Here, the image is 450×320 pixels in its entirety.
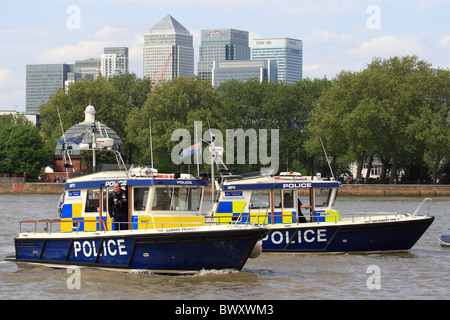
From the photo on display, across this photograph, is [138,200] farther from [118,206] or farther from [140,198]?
[118,206]

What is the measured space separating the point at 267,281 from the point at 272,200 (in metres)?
6.20

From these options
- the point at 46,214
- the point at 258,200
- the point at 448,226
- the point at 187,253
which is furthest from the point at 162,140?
the point at 187,253

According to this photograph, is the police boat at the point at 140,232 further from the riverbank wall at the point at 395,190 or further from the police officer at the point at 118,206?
the riverbank wall at the point at 395,190

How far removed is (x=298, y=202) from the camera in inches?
1091

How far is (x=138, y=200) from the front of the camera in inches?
903

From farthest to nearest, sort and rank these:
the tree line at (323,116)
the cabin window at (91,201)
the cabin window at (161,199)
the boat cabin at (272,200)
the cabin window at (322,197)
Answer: the tree line at (323,116), the cabin window at (322,197), the boat cabin at (272,200), the cabin window at (91,201), the cabin window at (161,199)

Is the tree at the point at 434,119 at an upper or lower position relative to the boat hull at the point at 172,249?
upper

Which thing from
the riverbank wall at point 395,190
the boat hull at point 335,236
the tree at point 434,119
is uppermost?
the tree at point 434,119

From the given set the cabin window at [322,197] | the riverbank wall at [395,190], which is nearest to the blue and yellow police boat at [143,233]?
the cabin window at [322,197]

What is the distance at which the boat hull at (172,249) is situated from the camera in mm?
20812

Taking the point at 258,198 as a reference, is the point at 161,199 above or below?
above

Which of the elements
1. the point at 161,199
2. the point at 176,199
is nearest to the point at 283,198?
the point at 176,199

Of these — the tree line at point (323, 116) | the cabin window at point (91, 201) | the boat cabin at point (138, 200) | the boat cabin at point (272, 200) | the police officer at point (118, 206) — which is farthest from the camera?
the tree line at point (323, 116)
